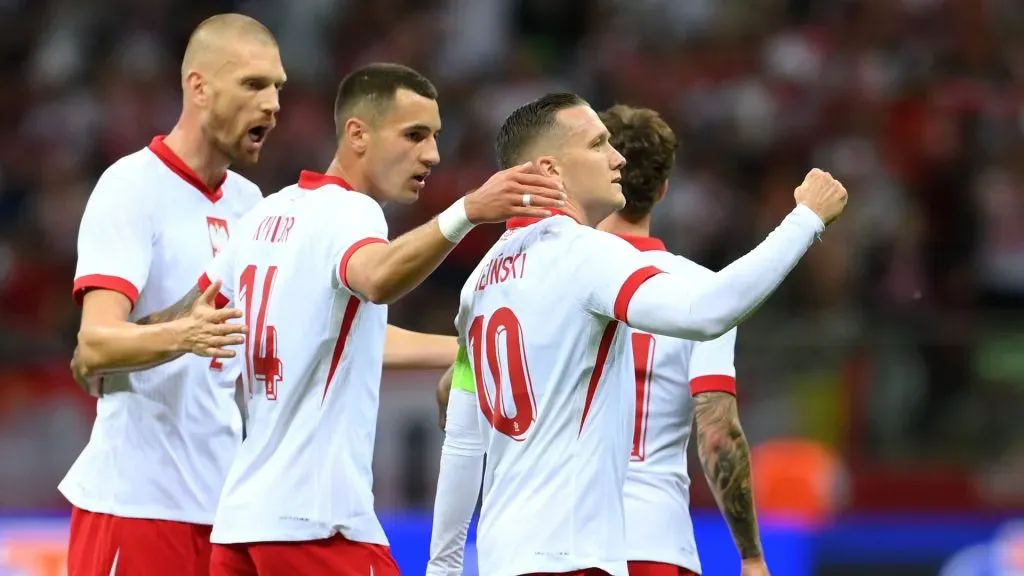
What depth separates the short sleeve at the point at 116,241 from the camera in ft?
16.8

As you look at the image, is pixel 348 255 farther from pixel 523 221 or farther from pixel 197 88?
pixel 197 88

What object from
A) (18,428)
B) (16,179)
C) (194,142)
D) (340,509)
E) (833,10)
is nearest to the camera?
(340,509)

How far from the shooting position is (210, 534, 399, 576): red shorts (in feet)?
15.0

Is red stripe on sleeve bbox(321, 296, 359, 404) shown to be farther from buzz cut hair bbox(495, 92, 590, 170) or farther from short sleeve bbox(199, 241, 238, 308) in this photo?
buzz cut hair bbox(495, 92, 590, 170)

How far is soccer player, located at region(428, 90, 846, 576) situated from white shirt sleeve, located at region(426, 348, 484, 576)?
0.77 feet

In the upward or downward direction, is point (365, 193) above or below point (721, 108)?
below

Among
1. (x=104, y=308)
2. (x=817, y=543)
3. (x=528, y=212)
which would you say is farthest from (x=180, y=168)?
(x=817, y=543)

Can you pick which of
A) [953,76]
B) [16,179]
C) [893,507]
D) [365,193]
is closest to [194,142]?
[365,193]

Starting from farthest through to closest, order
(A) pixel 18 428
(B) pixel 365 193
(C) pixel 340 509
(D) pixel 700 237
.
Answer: (D) pixel 700 237 → (A) pixel 18 428 → (B) pixel 365 193 → (C) pixel 340 509

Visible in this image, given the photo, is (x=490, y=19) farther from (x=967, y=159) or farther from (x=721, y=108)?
(x=967, y=159)

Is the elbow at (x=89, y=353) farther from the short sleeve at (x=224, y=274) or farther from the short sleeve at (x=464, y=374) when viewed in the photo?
the short sleeve at (x=464, y=374)

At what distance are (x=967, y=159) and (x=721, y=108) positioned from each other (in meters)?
2.03

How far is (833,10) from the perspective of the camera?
13609 mm

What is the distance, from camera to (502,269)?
4336 millimetres
